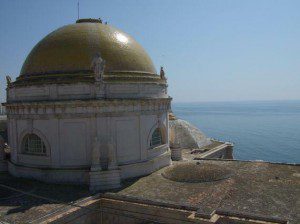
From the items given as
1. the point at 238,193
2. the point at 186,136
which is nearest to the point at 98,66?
the point at 238,193

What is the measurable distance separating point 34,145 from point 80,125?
393 centimetres

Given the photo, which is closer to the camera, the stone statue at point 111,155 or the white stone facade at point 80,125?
the stone statue at point 111,155

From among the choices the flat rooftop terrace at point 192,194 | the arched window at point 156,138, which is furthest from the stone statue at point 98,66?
the flat rooftop terrace at point 192,194

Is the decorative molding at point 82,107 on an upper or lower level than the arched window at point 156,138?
upper

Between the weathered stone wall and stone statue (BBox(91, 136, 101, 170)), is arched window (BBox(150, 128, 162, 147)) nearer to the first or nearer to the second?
stone statue (BBox(91, 136, 101, 170))

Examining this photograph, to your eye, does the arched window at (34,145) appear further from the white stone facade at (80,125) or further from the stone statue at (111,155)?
the stone statue at (111,155)

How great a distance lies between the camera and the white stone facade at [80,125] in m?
20.8

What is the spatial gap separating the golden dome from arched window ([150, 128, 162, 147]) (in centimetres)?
412

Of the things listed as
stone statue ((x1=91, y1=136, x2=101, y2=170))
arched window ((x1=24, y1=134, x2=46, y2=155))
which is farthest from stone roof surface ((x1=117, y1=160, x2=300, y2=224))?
arched window ((x1=24, y1=134, x2=46, y2=155))

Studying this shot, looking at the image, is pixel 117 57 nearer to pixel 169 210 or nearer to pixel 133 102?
pixel 133 102

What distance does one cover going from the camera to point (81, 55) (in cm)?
2152

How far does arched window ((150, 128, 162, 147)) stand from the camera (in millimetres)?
24062

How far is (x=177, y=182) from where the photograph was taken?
20.4m

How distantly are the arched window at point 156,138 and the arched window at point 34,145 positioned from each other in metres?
7.35
